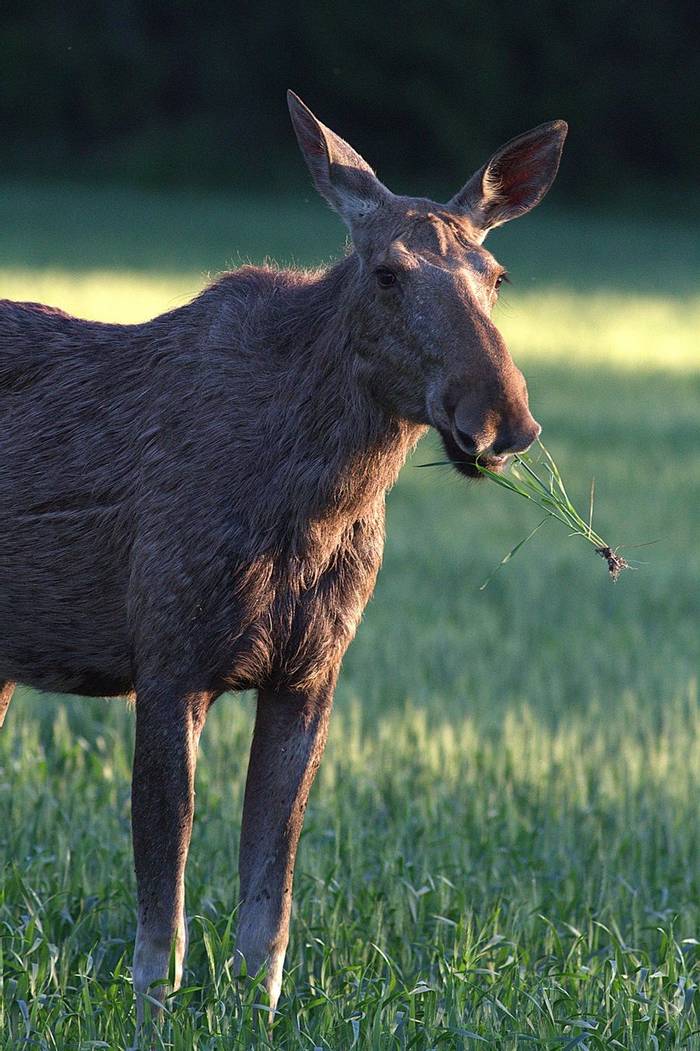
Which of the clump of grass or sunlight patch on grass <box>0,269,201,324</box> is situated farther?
sunlight patch on grass <box>0,269,201,324</box>

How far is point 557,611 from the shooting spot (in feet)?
37.1

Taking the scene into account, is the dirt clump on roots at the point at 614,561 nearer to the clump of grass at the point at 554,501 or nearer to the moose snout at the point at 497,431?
the clump of grass at the point at 554,501

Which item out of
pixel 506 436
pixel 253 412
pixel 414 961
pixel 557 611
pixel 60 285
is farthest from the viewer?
pixel 60 285

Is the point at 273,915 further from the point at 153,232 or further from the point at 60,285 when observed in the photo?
the point at 153,232

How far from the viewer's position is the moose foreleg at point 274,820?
5172mm

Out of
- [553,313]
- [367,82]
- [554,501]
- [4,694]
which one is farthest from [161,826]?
[367,82]

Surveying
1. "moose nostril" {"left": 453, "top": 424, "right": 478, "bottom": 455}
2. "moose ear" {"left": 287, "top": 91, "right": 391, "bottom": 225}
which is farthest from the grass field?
"moose ear" {"left": 287, "top": 91, "right": 391, "bottom": 225}

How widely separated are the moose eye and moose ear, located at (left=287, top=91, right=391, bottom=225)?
0.27 m

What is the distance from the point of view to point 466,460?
14.7ft

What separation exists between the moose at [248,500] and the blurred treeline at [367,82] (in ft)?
144

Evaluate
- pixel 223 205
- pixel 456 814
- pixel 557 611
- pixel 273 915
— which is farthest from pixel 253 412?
pixel 223 205

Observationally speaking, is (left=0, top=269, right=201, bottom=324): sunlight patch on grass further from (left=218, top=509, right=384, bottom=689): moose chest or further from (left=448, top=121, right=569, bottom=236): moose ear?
(left=218, top=509, right=384, bottom=689): moose chest

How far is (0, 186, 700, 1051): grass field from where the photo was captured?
4945 millimetres

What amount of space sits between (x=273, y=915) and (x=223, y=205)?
38.4 m
